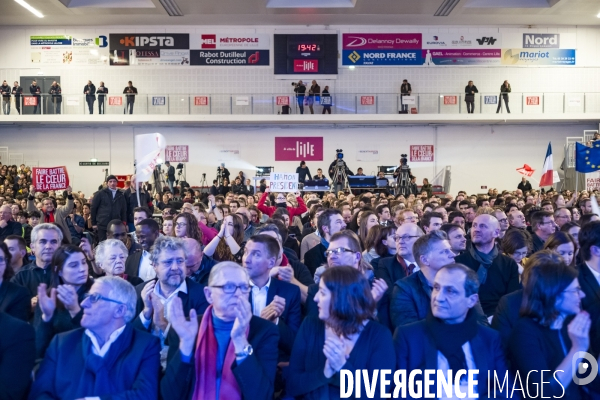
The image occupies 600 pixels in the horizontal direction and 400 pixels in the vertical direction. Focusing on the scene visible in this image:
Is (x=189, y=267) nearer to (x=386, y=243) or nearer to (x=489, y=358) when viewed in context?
(x=386, y=243)

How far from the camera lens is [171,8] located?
77.9 ft

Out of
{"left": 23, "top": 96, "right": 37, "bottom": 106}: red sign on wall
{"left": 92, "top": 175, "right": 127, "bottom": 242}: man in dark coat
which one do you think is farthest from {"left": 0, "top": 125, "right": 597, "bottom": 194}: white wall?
{"left": 92, "top": 175, "right": 127, "bottom": 242}: man in dark coat

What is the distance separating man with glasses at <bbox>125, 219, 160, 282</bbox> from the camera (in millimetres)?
5504

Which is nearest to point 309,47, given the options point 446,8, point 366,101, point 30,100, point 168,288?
point 366,101

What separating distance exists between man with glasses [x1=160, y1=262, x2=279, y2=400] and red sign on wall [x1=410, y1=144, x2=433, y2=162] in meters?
25.1

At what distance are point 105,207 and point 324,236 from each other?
20.8ft

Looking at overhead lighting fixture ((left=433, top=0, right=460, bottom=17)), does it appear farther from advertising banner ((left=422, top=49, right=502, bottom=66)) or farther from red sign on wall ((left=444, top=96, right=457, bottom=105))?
red sign on wall ((left=444, top=96, right=457, bottom=105))

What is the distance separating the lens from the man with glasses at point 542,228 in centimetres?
686

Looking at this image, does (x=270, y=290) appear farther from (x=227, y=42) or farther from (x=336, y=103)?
(x=227, y=42)

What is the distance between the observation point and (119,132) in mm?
27344

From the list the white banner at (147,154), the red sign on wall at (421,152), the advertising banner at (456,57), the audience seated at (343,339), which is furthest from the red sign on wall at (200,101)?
the audience seated at (343,339)

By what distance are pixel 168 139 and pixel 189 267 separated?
23.3 m

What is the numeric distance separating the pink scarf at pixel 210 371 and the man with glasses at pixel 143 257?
87.7 inches

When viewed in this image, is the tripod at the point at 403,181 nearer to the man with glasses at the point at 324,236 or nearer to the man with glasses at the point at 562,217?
the man with glasses at the point at 562,217
